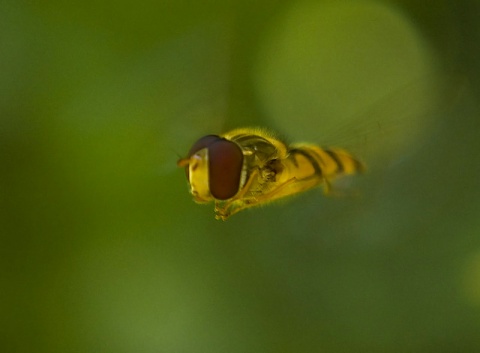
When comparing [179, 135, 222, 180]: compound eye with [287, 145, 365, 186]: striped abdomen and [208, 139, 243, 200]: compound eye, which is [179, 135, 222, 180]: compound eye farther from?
[287, 145, 365, 186]: striped abdomen

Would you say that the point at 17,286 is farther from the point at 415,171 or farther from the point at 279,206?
the point at 415,171

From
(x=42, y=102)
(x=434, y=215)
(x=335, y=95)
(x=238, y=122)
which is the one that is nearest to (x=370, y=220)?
(x=434, y=215)

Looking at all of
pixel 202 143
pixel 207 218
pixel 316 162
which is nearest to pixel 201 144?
pixel 202 143

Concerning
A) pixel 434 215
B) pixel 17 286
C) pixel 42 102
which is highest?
pixel 42 102

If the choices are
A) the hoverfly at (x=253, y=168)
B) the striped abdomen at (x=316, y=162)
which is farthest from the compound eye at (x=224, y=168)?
the striped abdomen at (x=316, y=162)

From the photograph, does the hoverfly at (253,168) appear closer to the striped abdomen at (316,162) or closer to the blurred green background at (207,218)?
the striped abdomen at (316,162)

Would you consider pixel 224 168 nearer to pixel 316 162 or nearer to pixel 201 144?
pixel 201 144

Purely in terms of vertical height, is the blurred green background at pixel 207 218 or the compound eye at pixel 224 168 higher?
the blurred green background at pixel 207 218

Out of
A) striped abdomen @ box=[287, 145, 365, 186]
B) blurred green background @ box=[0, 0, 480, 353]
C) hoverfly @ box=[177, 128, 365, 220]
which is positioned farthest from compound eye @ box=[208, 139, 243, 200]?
blurred green background @ box=[0, 0, 480, 353]
